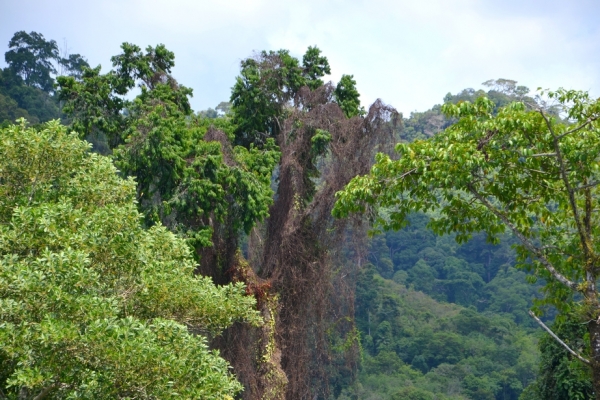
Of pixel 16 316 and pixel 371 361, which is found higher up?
pixel 371 361

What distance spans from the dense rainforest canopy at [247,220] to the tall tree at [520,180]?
0.07 feet

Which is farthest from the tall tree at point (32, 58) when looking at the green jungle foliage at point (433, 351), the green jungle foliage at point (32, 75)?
the green jungle foliage at point (433, 351)

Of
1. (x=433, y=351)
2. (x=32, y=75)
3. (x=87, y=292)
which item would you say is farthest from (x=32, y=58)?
(x=87, y=292)

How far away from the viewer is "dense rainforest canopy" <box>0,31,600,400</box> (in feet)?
17.0

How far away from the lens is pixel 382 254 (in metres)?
48.8

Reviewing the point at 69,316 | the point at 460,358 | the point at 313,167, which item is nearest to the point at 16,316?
the point at 69,316

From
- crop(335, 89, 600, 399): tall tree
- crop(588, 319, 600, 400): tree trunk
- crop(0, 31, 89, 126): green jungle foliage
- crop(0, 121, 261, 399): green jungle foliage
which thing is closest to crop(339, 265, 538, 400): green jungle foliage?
crop(0, 31, 89, 126): green jungle foliage

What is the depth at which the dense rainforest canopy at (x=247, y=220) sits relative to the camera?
5188 mm

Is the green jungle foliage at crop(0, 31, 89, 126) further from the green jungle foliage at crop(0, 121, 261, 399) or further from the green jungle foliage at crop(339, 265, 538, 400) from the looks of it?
the green jungle foliage at crop(0, 121, 261, 399)

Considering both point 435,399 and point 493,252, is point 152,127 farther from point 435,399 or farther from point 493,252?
point 493,252

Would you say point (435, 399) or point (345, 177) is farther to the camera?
point (435, 399)

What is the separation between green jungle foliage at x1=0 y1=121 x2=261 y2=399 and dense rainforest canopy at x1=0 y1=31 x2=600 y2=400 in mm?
16

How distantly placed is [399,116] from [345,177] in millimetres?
1253

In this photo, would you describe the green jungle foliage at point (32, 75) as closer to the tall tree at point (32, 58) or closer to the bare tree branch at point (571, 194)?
the tall tree at point (32, 58)
